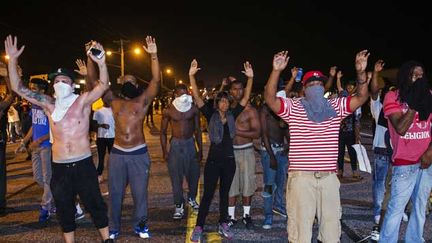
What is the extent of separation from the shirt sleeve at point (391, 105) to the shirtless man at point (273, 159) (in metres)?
2.02

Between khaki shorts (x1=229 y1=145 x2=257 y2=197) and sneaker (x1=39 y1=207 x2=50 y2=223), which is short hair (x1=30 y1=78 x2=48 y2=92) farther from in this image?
khaki shorts (x1=229 y1=145 x2=257 y2=197)

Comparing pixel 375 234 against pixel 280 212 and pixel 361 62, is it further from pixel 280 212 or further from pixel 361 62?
pixel 361 62

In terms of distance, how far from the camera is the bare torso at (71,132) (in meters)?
5.20

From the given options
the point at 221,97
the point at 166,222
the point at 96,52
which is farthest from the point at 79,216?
the point at 96,52

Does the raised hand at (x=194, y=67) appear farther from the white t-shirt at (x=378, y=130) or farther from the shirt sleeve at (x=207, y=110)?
→ the white t-shirt at (x=378, y=130)

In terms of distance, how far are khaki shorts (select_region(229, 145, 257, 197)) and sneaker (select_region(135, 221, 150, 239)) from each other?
1249 millimetres

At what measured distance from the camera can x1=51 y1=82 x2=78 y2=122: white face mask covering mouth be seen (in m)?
5.20

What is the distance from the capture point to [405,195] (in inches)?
191

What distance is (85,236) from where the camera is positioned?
6.21 metres

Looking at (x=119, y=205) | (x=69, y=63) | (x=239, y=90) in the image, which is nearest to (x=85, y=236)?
(x=119, y=205)

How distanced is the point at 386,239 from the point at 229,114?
2.35 metres

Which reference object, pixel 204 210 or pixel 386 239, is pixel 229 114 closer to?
pixel 204 210

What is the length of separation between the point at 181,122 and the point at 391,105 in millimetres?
3607

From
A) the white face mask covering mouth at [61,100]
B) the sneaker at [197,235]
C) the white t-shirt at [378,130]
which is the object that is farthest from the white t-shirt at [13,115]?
the white t-shirt at [378,130]
